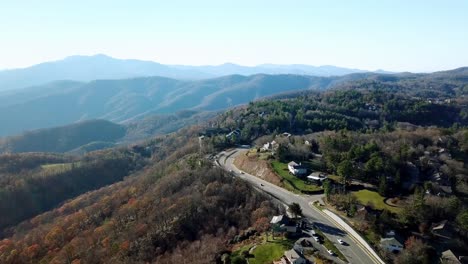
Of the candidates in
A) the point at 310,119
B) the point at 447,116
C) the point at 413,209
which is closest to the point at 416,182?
the point at 413,209

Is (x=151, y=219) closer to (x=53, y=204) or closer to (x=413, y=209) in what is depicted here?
(x=413, y=209)

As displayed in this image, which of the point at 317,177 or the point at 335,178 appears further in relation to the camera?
the point at 335,178

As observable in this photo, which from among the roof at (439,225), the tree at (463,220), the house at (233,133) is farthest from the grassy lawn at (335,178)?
the house at (233,133)

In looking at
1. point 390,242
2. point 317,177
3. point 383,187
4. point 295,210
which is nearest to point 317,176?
point 317,177

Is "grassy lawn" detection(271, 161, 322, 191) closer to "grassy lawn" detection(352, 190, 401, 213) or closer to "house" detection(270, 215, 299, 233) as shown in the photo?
"grassy lawn" detection(352, 190, 401, 213)

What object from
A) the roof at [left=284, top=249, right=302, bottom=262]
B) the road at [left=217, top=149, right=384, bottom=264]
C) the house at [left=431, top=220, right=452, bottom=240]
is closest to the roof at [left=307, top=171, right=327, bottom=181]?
the road at [left=217, top=149, right=384, bottom=264]

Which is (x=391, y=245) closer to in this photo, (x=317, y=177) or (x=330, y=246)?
(x=330, y=246)

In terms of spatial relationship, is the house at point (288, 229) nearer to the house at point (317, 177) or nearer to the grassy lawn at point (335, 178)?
the house at point (317, 177)
